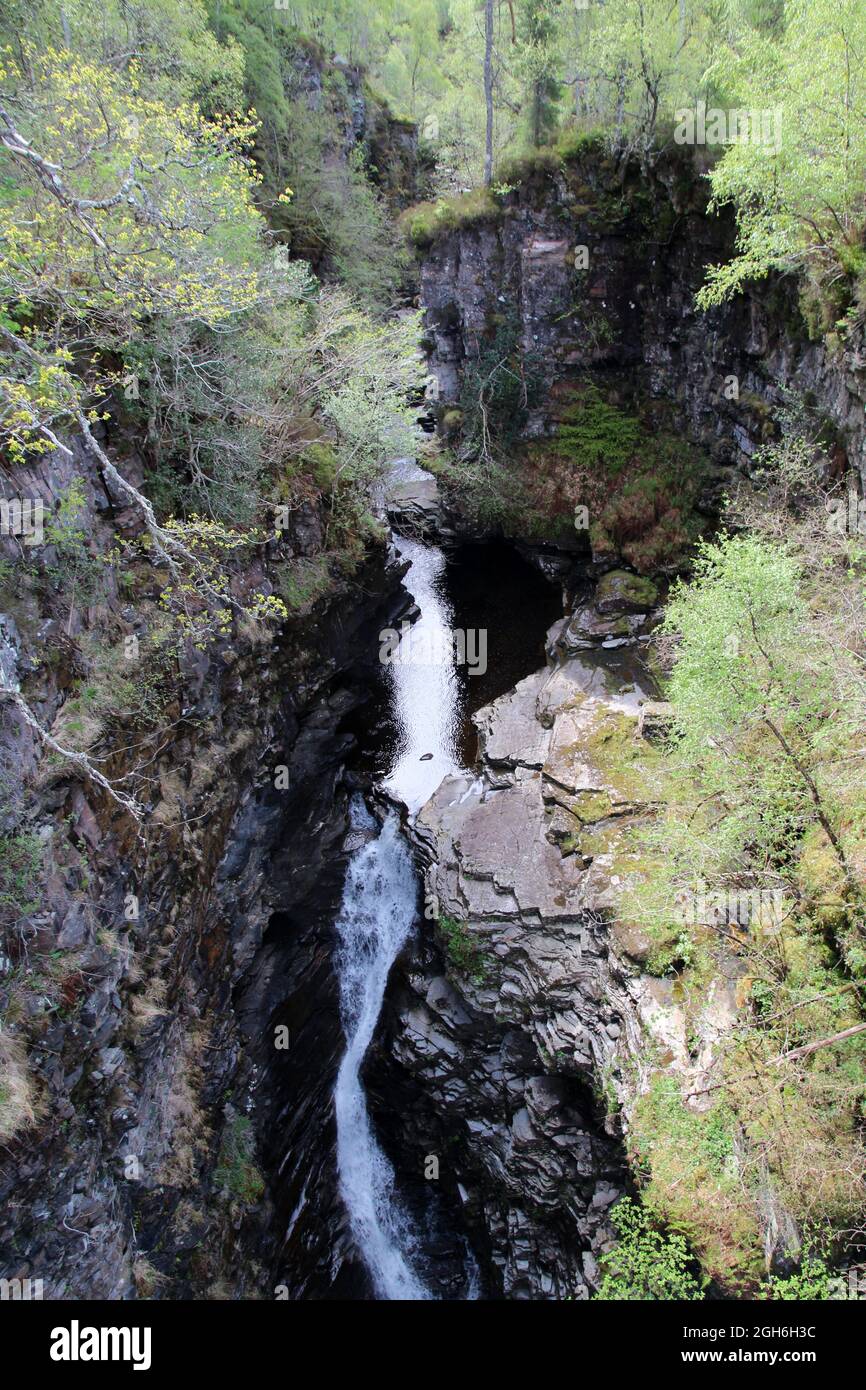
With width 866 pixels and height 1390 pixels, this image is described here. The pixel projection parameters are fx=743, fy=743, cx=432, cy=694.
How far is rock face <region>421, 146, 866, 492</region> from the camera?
59.7 ft

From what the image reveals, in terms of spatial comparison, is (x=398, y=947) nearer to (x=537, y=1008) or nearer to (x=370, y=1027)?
(x=370, y=1027)

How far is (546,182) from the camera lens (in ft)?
71.7

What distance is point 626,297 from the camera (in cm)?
2209

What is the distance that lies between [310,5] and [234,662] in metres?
30.5

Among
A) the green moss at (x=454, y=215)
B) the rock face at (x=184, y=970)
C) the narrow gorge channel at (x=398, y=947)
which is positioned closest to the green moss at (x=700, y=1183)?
the narrow gorge channel at (x=398, y=947)

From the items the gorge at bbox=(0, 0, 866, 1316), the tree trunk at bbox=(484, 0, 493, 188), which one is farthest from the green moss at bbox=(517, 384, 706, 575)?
the tree trunk at bbox=(484, 0, 493, 188)

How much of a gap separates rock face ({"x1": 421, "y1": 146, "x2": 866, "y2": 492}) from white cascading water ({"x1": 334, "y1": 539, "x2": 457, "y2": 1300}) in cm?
1152

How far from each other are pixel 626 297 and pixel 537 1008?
1998 centimetres

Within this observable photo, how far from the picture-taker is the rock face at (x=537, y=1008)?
11.2 meters

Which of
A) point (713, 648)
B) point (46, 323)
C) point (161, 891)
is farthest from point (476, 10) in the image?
point (161, 891)

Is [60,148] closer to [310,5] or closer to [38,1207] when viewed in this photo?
[38,1207]

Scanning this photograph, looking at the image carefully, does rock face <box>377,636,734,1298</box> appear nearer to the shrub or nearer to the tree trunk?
the shrub

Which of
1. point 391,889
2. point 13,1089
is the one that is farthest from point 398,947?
point 13,1089

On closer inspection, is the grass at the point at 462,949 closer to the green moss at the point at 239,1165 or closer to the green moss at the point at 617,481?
the green moss at the point at 239,1165
